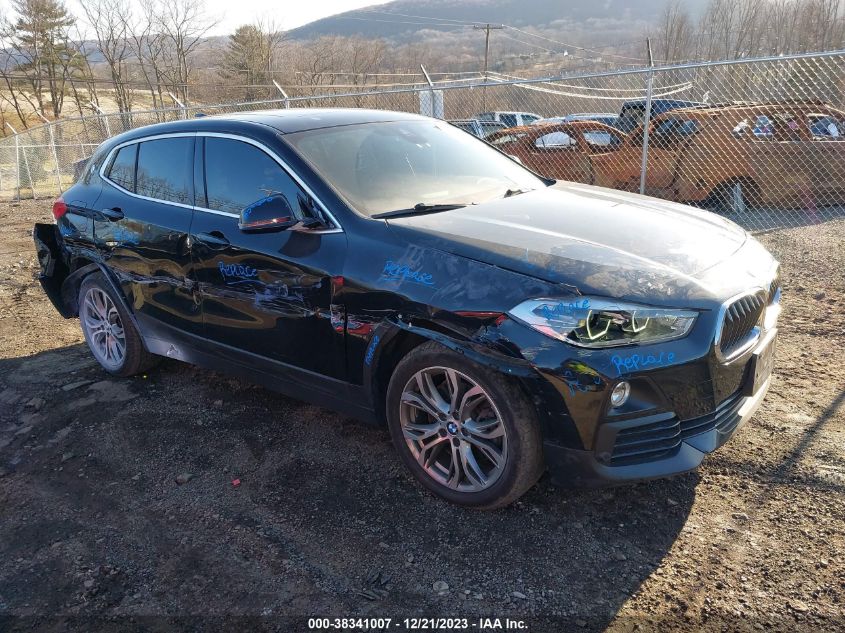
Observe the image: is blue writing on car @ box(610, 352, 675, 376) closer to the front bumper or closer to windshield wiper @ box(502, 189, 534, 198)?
the front bumper

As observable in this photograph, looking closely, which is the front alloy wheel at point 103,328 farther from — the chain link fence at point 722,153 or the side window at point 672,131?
the side window at point 672,131

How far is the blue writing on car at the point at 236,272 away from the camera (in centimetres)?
353

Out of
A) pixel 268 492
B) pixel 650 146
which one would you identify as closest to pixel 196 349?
pixel 268 492

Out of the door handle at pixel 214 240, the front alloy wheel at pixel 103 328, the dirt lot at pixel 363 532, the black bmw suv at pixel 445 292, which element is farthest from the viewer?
the front alloy wheel at pixel 103 328

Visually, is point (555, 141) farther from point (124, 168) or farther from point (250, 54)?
point (250, 54)

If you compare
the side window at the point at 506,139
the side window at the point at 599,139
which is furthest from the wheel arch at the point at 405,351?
the side window at the point at 506,139

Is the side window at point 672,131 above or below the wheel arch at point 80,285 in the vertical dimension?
above

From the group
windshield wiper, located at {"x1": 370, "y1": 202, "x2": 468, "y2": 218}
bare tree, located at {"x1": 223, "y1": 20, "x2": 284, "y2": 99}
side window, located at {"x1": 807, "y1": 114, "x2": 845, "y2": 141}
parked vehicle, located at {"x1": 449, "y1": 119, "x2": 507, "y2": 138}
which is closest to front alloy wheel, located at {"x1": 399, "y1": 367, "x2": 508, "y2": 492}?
windshield wiper, located at {"x1": 370, "y1": 202, "x2": 468, "y2": 218}

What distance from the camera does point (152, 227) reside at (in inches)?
162

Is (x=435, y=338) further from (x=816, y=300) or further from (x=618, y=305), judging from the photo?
(x=816, y=300)

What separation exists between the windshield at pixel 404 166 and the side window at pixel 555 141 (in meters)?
5.76

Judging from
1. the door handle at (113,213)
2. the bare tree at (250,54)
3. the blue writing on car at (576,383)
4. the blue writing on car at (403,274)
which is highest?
the bare tree at (250,54)

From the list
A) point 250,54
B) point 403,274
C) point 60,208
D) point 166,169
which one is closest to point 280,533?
point 403,274

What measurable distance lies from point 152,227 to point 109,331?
1.15m
